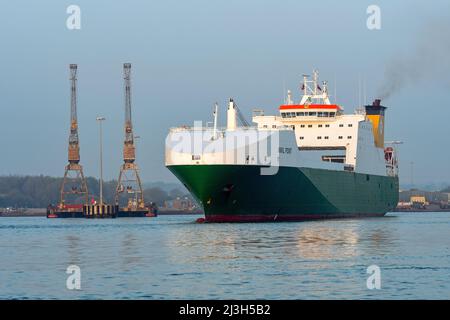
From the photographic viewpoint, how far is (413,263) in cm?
3988

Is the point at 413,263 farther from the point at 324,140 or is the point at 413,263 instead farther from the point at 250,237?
the point at 324,140

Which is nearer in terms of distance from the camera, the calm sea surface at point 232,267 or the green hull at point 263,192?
the calm sea surface at point 232,267

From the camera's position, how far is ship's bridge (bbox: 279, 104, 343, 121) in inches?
3674

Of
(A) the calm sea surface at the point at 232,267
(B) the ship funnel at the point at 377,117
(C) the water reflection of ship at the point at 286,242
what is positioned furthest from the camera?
(B) the ship funnel at the point at 377,117

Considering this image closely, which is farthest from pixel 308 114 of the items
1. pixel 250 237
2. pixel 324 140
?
pixel 250 237

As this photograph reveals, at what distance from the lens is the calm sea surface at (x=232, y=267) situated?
30.7 metres

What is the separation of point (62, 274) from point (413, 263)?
46.6ft

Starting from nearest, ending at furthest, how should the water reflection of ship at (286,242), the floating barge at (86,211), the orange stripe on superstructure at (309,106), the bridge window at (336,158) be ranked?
the water reflection of ship at (286,242) → the orange stripe on superstructure at (309,106) → the bridge window at (336,158) → the floating barge at (86,211)

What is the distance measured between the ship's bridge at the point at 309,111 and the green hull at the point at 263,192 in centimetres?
638

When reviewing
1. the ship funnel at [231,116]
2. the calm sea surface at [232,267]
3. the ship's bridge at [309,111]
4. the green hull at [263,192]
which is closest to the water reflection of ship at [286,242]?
the calm sea surface at [232,267]

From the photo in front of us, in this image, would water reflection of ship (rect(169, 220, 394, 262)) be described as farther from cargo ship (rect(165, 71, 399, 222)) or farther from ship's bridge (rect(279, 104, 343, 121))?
ship's bridge (rect(279, 104, 343, 121))

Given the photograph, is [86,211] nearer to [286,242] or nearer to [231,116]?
[231,116]

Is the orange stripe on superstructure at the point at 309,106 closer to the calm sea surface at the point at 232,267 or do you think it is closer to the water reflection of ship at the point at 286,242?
the water reflection of ship at the point at 286,242

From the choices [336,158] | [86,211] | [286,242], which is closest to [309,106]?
Answer: [336,158]
